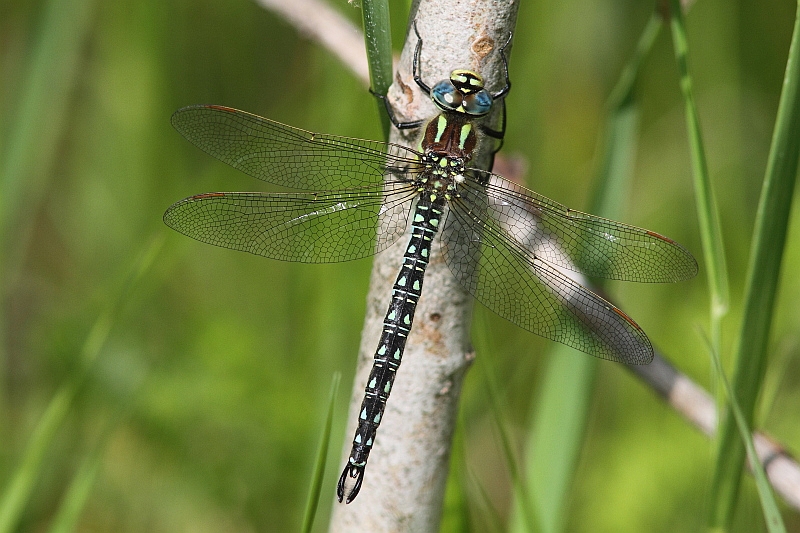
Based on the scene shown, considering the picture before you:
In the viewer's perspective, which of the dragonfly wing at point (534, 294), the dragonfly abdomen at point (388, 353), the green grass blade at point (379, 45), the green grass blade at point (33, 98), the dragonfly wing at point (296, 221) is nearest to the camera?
the green grass blade at point (379, 45)

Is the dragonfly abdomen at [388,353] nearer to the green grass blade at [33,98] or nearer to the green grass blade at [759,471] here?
the green grass blade at [759,471]

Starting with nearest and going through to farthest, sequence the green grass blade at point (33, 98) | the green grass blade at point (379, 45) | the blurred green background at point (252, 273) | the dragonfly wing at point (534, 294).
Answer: the green grass blade at point (379, 45), the dragonfly wing at point (534, 294), the green grass blade at point (33, 98), the blurred green background at point (252, 273)

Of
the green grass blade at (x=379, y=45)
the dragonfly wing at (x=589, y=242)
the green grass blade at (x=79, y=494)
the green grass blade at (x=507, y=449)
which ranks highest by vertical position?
the green grass blade at (x=379, y=45)

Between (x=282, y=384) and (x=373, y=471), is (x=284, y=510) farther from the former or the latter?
(x=373, y=471)

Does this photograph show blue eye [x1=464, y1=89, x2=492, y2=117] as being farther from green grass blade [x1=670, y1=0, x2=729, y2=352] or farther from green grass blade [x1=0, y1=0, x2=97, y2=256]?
green grass blade [x1=0, y1=0, x2=97, y2=256]

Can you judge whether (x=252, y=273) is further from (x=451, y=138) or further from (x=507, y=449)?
(x=507, y=449)

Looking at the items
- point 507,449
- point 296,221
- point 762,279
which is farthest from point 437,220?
point 762,279

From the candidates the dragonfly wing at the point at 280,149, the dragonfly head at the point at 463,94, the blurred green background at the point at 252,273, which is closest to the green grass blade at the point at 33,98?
the blurred green background at the point at 252,273

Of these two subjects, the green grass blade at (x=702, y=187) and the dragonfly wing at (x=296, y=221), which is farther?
the dragonfly wing at (x=296, y=221)
